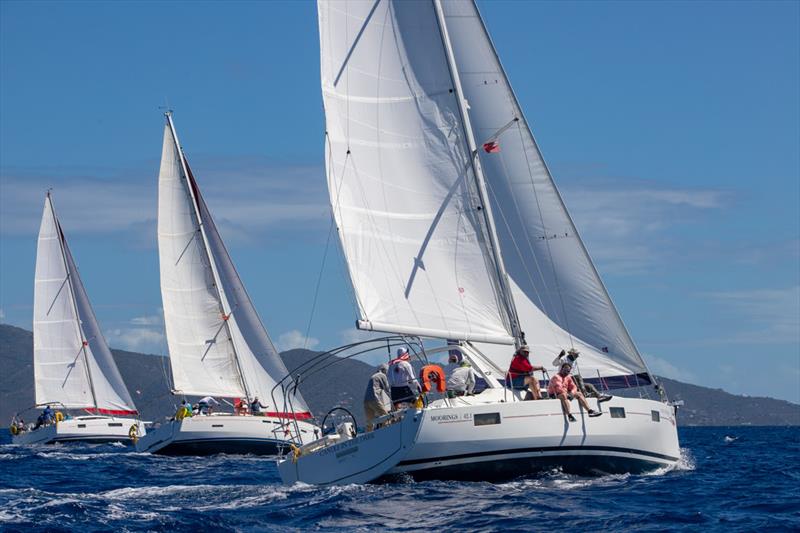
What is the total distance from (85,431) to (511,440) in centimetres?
4105

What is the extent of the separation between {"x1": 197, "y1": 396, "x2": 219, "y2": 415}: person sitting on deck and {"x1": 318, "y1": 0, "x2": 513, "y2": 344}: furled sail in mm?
22010

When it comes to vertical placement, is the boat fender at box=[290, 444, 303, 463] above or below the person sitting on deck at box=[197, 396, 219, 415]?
below

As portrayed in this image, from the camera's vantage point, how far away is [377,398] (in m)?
24.0

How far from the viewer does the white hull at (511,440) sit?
21.3m

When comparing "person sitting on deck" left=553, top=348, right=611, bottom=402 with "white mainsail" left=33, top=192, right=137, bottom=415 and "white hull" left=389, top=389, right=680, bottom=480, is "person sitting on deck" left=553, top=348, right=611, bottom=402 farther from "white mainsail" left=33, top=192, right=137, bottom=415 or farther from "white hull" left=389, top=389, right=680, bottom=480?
"white mainsail" left=33, top=192, right=137, bottom=415

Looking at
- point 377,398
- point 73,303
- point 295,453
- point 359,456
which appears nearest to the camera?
point 359,456

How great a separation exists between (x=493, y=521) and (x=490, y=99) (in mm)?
10608

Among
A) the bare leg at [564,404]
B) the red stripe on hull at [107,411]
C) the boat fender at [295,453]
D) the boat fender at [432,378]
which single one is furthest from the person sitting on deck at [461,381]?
the red stripe on hull at [107,411]

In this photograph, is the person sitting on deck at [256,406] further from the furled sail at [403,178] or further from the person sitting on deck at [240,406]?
the furled sail at [403,178]

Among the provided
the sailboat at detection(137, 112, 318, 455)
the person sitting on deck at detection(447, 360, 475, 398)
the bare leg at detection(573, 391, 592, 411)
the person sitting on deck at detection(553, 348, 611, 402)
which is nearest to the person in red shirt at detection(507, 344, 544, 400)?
the person sitting on deck at detection(553, 348, 611, 402)

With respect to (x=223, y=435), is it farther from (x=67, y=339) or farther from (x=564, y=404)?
(x=67, y=339)

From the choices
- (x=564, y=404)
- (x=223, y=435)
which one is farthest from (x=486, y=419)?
(x=223, y=435)

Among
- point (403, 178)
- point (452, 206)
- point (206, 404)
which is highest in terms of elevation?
point (403, 178)

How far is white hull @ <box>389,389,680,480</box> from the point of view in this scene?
69.8 feet
